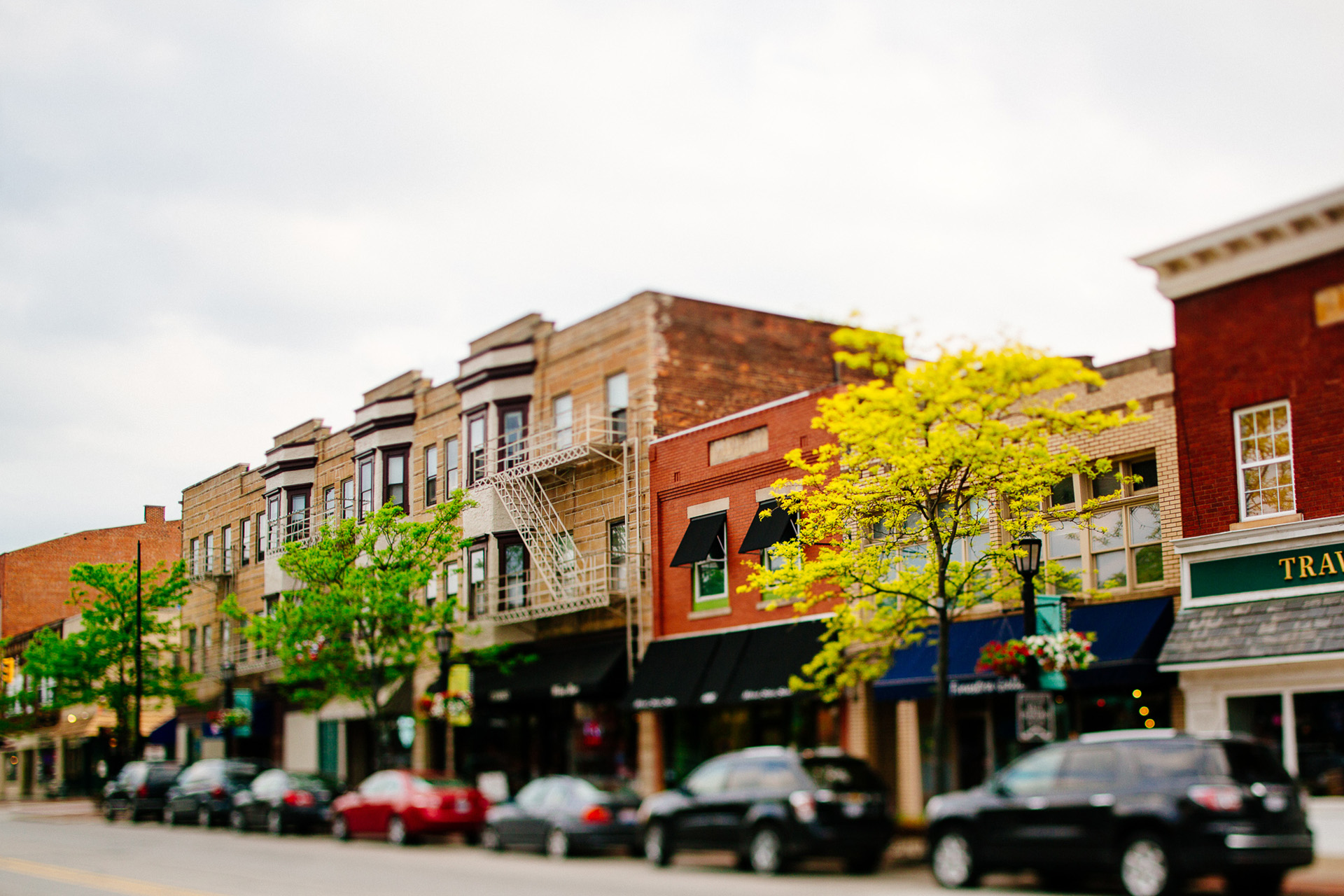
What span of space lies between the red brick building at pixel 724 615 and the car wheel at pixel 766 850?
8362 mm

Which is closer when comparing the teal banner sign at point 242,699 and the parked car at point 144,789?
the parked car at point 144,789

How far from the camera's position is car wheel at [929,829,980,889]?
14.9 metres

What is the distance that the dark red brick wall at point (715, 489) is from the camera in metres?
27.8

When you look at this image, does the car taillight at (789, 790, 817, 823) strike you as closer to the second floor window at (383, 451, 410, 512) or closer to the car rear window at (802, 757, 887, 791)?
the car rear window at (802, 757, 887, 791)

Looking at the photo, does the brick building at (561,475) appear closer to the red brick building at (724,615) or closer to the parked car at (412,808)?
the red brick building at (724,615)

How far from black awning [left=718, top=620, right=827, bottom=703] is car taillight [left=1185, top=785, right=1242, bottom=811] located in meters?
12.2

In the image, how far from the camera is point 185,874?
18656mm

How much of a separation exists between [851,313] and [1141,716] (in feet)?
25.7

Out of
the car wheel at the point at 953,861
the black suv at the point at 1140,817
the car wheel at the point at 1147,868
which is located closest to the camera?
the black suv at the point at 1140,817

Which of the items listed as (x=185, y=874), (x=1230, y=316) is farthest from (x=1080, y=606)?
(x=185, y=874)

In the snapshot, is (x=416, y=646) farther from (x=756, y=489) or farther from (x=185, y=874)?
(x=185, y=874)

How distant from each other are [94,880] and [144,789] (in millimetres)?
17671

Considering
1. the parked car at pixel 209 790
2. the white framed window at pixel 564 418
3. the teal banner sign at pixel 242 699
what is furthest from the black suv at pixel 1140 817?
the teal banner sign at pixel 242 699

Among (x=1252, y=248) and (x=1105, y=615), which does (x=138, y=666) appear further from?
(x=1252, y=248)
